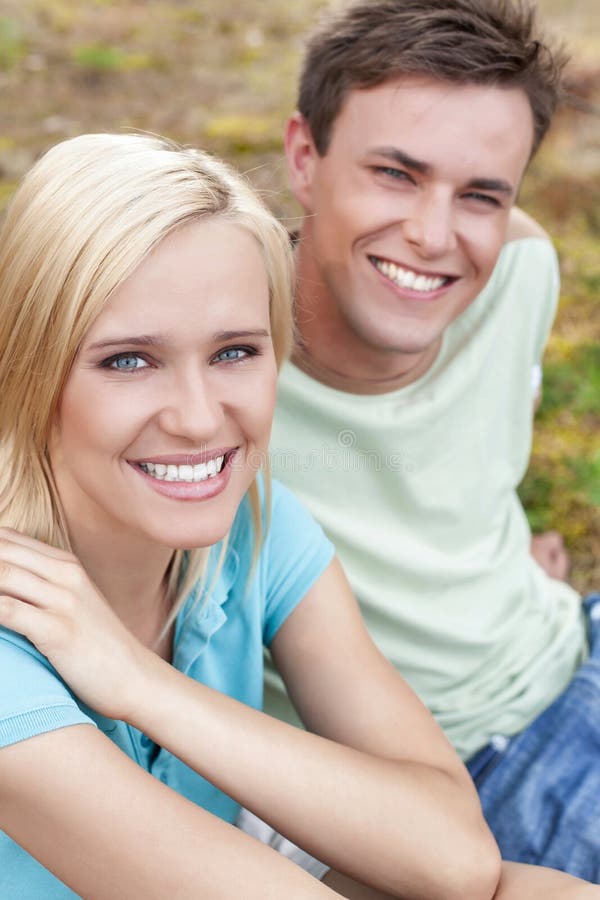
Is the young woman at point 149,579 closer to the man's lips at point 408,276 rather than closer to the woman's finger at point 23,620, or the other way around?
the woman's finger at point 23,620

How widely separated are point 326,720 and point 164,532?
536 millimetres

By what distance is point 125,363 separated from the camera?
5.46ft

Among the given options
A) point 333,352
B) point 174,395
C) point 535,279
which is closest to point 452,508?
point 333,352

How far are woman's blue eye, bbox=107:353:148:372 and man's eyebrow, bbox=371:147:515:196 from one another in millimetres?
994

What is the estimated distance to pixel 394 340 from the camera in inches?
97.7

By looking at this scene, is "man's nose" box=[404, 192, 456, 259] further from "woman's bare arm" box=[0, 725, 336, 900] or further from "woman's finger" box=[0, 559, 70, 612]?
"woman's bare arm" box=[0, 725, 336, 900]

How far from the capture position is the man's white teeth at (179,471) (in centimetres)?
173

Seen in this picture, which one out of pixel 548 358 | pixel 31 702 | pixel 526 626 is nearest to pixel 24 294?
pixel 31 702

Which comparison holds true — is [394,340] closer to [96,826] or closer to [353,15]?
[353,15]

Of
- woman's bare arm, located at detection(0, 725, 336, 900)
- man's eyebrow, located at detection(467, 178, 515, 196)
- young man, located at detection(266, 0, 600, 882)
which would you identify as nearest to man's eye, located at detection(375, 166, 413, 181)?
young man, located at detection(266, 0, 600, 882)

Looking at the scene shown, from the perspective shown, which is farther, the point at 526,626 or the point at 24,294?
the point at 526,626

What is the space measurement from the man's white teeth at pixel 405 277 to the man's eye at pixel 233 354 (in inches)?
31.4

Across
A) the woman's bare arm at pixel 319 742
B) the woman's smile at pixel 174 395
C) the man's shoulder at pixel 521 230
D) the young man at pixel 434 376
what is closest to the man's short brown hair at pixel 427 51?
the young man at pixel 434 376

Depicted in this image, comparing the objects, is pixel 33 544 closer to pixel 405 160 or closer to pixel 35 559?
pixel 35 559
